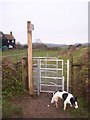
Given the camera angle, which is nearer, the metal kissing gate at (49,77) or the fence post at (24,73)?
the metal kissing gate at (49,77)

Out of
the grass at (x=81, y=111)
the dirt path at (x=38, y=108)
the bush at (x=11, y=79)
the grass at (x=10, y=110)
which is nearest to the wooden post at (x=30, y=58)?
the dirt path at (x=38, y=108)

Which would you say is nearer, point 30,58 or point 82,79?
point 82,79

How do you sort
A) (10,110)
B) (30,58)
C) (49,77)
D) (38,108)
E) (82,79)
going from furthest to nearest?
(49,77), (30,58), (82,79), (38,108), (10,110)

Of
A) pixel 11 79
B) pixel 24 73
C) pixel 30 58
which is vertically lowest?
pixel 11 79

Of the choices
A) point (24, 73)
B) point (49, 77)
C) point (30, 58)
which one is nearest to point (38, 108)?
point (49, 77)

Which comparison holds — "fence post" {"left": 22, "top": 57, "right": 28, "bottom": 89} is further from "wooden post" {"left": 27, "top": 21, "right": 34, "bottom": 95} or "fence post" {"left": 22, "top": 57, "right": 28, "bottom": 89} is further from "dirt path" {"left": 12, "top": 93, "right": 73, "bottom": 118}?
"dirt path" {"left": 12, "top": 93, "right": 73, "bottom": 118}

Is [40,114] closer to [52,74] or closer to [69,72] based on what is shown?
[69,72]

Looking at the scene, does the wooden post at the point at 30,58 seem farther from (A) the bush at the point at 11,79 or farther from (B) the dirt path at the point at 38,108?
(A) the bush at the point at 11,79

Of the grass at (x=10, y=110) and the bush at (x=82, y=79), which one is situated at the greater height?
the bush at (x=82, y=79)

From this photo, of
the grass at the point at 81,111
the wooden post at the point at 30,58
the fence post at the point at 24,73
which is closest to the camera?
the grass at the point at 81,111

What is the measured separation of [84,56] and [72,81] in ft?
2.83

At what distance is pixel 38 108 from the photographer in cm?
636

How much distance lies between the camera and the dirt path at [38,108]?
5836 millimetres

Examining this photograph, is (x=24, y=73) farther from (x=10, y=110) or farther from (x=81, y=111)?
(x=81, y=111)
